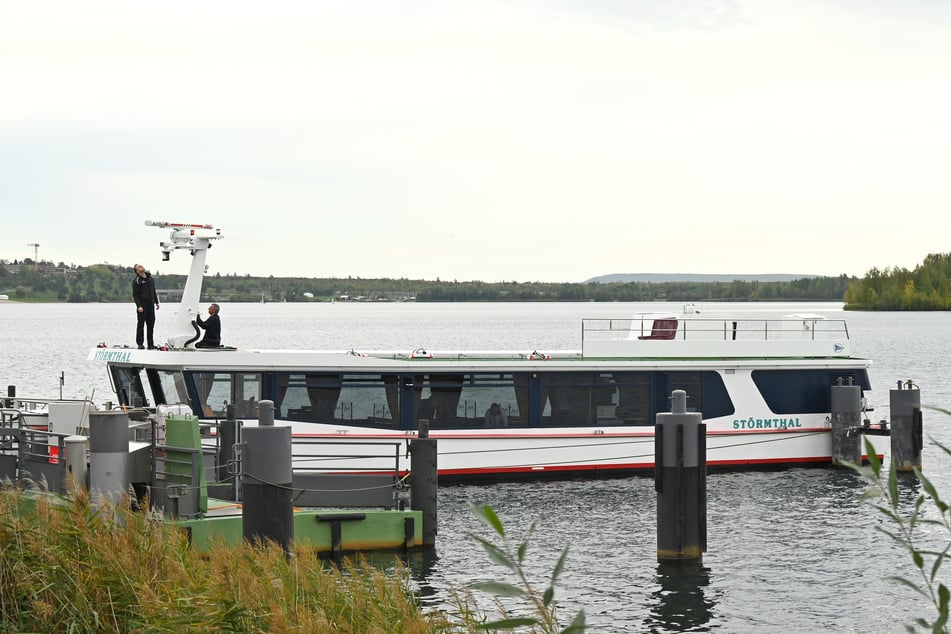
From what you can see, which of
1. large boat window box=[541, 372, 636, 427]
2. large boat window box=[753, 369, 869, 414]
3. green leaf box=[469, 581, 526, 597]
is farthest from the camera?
large boat window box=[753, 369, 869, 414]

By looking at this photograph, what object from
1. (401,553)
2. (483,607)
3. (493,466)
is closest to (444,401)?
(493,466)

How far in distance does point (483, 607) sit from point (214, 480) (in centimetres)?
501

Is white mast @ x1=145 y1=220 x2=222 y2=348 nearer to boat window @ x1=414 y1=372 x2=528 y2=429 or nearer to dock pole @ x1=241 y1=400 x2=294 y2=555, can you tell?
boat window @ x1=414 y1=372 x2=528 y2=429

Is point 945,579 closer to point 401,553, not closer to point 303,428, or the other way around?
→ point 401,553

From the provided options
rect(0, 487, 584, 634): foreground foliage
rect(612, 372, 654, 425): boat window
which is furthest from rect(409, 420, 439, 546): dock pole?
rect(612, 372, 654, 425): boat window

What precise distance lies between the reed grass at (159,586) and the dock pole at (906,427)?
1698 centimetres

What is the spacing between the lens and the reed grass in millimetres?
8422

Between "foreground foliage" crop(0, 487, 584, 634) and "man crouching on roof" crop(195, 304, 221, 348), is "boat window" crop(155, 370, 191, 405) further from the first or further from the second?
"foreground foliage" crop(0, 487, 584, 634)

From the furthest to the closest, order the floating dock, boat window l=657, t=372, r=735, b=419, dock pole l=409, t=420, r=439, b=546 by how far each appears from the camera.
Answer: boat window l=657, t=372, r=735, b=419, dock pole l=409, t=420, r=439, b=546, the floating dock

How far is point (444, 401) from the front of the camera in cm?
2362

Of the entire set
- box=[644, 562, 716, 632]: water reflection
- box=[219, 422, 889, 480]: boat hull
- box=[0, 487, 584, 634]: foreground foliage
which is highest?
box=[0, 487, 584, 634]: foreground foliage

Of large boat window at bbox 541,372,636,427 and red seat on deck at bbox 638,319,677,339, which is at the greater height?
red seat on deck at bbox 638,319,677,339

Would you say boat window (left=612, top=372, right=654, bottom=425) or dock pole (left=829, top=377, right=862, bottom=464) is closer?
boat window (left=612, top=372, right=654, bottom=425)

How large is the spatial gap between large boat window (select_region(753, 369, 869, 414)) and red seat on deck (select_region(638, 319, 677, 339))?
2013 mm
